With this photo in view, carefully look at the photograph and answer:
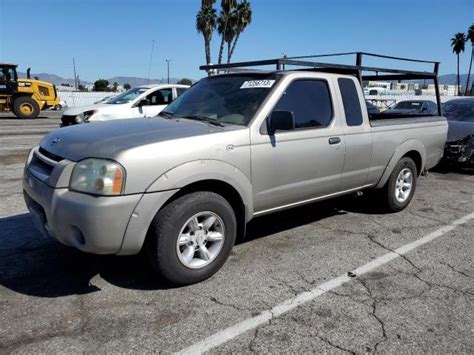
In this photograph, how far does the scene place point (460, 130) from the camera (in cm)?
870

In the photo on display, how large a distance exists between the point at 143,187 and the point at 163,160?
0.84ft

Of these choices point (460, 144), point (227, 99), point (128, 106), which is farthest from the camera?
point (128, 106)

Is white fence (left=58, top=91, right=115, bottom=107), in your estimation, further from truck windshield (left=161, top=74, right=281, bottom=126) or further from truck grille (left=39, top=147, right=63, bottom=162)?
truck grille (left=39, top=147, right=63, bottom=162)

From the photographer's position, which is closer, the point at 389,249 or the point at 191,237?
the point at 191,237

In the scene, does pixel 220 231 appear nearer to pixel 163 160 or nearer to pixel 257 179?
pixel 257 179

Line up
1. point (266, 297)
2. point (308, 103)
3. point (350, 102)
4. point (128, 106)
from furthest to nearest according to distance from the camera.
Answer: point (128, 106) → point (350, 102) → point (308, 103) → point (266, 297)

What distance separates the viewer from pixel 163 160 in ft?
10.5

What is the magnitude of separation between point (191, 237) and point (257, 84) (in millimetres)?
1695

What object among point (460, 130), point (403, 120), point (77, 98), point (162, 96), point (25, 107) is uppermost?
point (77, 98)

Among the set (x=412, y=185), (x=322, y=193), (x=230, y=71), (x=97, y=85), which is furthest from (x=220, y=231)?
(x=97, y=85)

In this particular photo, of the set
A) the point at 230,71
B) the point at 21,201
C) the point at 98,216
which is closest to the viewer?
the point at 98,216

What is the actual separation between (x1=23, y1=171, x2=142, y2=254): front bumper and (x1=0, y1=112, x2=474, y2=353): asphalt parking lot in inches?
20.0

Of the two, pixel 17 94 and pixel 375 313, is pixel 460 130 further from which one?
pixel 17 94

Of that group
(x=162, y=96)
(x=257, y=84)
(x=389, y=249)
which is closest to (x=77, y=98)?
(x=162, y=96)
